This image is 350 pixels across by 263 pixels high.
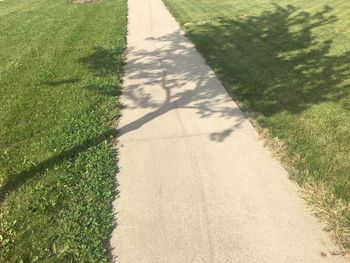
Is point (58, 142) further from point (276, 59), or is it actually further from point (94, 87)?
point (276, 59)

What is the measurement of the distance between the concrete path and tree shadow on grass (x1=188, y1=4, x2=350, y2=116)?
2.81 feet

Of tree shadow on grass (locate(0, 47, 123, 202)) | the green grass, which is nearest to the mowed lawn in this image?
tree shadow on grass (locate(0, 47, 123, 202))

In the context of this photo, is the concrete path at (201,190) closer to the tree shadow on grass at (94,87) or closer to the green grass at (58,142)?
the green grass at (58,142)

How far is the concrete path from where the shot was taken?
476cm

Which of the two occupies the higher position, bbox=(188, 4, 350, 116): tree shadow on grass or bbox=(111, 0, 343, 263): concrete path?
bbox=(188, 4, 350, 116): tree shadow on grass

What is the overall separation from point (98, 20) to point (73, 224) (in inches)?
471

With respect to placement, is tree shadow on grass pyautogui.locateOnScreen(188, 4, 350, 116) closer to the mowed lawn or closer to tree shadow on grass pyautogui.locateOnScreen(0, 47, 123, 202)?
the mowed lawn

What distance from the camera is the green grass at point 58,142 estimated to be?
16.5ft

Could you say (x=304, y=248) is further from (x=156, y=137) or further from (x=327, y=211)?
(x=156, y=137)

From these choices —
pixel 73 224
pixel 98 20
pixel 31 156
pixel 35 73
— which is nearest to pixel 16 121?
pixel 31 156

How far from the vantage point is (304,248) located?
15.5 ft

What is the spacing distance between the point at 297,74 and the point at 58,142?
5.93m

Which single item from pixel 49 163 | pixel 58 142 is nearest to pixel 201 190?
pixel 49 163

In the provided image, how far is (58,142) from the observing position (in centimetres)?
709
